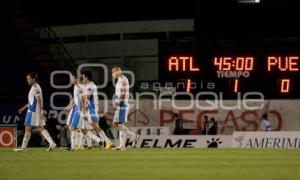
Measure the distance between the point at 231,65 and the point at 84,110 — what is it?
748cm

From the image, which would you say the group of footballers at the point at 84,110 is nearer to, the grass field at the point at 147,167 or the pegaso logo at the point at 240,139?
the grass field at the point at 147,167

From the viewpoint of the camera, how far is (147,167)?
1290cm

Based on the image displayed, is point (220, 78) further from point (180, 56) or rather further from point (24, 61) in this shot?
point (24, 61)

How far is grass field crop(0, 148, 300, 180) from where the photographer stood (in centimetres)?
1116

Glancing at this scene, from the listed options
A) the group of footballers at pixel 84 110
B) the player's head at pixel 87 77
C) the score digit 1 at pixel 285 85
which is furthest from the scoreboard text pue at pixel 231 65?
the player's head at pixel 87 77

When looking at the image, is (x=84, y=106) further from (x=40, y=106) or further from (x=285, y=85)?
(x=285, y=85)

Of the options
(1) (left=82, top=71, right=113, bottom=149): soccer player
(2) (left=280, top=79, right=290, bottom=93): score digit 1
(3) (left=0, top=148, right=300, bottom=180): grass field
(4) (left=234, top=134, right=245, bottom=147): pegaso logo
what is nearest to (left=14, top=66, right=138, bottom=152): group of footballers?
(1) (left=82, top=71, right=113, bottom=149): soccer player

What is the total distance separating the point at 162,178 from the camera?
10742mm

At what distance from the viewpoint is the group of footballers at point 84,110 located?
18922 mm

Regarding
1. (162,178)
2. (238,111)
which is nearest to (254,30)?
(238,111)

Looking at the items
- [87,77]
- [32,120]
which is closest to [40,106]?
[32,120]

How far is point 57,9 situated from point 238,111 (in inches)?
506

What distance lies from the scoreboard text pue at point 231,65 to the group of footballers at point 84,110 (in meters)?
5.75

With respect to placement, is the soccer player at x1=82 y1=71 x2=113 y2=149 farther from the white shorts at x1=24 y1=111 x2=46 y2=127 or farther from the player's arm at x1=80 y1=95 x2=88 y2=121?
the white shorts at x1=24 y1=111 x2=46 y2=127
